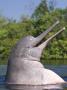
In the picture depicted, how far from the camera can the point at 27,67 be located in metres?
14.3

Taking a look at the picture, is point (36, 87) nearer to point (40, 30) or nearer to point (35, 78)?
point (35, 78)

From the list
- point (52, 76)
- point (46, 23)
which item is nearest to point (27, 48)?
point (52, 76)

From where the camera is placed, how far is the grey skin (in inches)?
561

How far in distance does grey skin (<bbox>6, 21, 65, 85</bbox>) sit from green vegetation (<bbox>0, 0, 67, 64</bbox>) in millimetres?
46126

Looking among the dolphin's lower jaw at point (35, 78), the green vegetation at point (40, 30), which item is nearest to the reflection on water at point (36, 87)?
the dolphin's lower jaw at point (35, 78)

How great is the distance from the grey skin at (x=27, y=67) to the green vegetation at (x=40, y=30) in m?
46.1

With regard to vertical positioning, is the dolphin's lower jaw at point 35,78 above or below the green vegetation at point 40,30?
below

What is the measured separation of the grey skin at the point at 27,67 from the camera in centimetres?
1425

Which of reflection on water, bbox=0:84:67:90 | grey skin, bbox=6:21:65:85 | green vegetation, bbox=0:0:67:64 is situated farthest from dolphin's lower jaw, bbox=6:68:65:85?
green vegetation, bbox=0:0:67:64

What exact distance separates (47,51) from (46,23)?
718cm

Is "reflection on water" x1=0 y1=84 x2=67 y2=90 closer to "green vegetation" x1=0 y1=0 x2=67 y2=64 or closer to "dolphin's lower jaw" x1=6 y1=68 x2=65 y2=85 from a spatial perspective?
"dolphin's lower jaw" x1=6 y1=68 x2=65 y2=85

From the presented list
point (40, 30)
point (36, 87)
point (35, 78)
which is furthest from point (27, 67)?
point (40, 30)

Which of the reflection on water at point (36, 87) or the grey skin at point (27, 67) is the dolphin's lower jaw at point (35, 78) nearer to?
the grey skin at point (27, 67)

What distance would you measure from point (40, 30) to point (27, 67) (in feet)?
178
